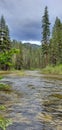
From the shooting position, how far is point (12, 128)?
260 inches

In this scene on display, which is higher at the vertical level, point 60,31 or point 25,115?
point 60,31

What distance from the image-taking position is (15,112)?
8508mm

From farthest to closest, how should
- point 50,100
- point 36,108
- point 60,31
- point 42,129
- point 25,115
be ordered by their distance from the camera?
point 60,31 < point 50,100 < point 36,108 < point 25,115 < point 42,129

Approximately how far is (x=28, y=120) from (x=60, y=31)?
5248cm

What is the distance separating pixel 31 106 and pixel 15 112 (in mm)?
1257

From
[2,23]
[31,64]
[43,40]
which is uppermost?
[2,23]

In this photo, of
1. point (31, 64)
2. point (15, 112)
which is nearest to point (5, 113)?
point (15, 112)

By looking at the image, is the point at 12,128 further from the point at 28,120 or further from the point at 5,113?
the point at 5,113

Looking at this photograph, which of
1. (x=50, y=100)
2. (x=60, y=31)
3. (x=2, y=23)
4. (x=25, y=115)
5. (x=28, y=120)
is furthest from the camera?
(x=2, y=23)

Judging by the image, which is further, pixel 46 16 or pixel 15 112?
pixel 46 16

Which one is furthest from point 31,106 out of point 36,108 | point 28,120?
point 28,120

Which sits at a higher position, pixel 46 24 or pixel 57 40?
pixel 46 24

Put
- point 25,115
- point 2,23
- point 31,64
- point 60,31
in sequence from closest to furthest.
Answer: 1. point 25,115
2. point 60,31
3. point 2,23
4. point 31,64

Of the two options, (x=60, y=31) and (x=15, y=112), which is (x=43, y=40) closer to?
(x=60, y=31)
